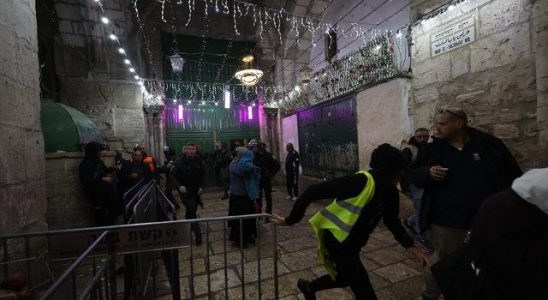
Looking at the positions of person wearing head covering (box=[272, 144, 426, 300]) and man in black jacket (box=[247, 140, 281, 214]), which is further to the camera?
man in black jacket (box=[247, 140, 281, 214])

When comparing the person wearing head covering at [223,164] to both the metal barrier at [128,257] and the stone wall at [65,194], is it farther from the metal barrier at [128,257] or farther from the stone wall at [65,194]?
the metal barrier at [128,257]

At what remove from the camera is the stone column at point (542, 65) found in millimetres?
3750

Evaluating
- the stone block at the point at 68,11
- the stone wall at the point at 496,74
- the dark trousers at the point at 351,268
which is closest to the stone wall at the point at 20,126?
the dark trousers at the point at 351,268

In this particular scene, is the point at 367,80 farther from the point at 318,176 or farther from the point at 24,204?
the point at 24,204

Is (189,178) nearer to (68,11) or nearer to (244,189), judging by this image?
(244,189)

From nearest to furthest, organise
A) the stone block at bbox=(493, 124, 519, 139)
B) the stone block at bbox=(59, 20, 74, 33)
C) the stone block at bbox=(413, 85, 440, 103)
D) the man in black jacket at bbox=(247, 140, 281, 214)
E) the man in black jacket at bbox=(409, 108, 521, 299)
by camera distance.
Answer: the man in black jacket at bbox=(409, 108, 521, 299), the stone block at bbox=(493, 124, 519, 139), the stone block at bbox=(413, 85, 440, 103), the man in black jacket at bbox=(247, 140, 281, 214), the stone block at bbox=(59, 20, 74, 33)

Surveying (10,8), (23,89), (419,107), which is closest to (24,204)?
(23,89)

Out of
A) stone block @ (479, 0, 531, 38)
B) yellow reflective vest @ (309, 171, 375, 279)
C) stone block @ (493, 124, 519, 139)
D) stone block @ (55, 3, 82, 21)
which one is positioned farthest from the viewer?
stone block @ (55, 3, 82, 21)

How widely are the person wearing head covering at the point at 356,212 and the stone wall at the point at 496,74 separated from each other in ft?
9.37

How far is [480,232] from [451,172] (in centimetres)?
130

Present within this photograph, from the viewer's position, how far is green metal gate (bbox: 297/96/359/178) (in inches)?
316

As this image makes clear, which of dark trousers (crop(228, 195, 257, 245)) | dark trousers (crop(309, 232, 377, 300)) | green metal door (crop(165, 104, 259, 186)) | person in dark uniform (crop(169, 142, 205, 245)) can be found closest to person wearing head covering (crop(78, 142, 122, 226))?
person in dark uniform (crop(169, 142, 205, 245))

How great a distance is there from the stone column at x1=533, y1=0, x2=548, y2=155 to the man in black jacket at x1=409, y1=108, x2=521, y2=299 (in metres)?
2.07

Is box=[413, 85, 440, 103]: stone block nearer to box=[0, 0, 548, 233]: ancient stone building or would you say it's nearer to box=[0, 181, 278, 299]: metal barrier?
box=[0, 0, 548, 233]: ancient stone building
